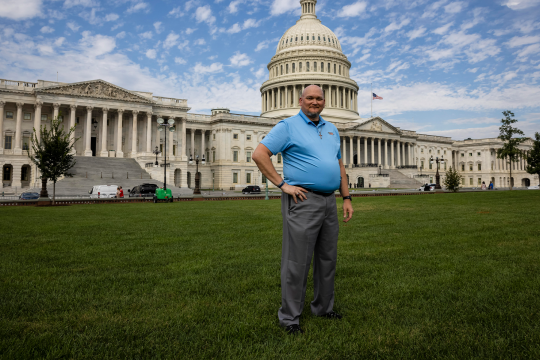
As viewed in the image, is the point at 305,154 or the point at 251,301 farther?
the point at 251,301

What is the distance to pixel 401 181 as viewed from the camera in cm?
9025

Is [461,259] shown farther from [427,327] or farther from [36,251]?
[36,251]

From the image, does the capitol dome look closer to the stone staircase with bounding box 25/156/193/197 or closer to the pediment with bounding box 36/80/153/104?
the pediment with bounding box 36/80/153/104

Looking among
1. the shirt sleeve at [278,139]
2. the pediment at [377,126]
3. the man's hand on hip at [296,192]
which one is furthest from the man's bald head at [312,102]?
the pediment at [377,126]

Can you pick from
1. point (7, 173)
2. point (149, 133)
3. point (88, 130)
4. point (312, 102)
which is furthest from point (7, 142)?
point (312, 102)

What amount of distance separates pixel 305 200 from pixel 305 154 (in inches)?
22.7

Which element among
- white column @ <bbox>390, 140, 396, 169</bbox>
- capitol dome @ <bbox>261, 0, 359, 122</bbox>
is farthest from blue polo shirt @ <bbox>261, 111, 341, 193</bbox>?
white column @ <bbox>390, 140, 396, 169</bbox>

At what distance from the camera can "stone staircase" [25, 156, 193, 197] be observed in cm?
4945

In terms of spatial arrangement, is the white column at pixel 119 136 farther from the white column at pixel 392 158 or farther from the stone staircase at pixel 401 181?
the white column at pixel 392 158

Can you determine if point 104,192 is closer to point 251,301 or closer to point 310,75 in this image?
point 251,301

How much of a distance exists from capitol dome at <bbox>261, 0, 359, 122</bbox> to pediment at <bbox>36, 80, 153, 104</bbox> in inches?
1581

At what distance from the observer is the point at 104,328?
14.1 feet

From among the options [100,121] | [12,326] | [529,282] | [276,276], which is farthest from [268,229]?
[100,121]

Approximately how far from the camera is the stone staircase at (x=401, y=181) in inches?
3440
